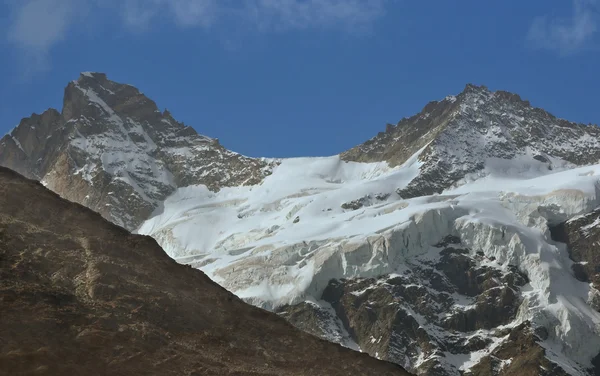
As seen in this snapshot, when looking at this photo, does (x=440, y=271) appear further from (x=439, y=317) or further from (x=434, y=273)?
(x=439, y=317)

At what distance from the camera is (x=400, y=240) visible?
139000 mm

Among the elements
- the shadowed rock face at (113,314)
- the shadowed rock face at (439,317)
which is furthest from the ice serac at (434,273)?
the shadowed rock face at (113,314)

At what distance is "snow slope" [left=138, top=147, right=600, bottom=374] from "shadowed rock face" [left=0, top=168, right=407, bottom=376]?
8259cm

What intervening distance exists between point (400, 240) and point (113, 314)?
103841 mm

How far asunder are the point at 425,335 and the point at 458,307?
8865mm

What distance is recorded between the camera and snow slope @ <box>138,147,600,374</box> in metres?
129

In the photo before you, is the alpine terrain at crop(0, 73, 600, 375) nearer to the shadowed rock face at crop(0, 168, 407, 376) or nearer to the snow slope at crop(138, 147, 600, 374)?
the snow slope at crop(138, 147, 600, 374)

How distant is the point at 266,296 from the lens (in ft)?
447

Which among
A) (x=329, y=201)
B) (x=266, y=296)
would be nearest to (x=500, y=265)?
(x=266, y=296)

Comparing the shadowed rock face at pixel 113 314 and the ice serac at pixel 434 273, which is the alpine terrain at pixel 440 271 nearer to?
the ice serac at pixel 434 273

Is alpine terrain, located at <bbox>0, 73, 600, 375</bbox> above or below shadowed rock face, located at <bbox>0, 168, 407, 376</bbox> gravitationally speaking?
above

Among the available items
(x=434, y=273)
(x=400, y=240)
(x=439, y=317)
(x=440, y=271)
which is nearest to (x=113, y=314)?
(x=439, y=317)

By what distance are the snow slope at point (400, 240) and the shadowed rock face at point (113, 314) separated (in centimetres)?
8259

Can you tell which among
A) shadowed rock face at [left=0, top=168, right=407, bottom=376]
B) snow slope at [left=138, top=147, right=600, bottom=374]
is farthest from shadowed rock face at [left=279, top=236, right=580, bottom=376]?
shadowed rock face at [left=0, top=168, right=407, bottom=376]
